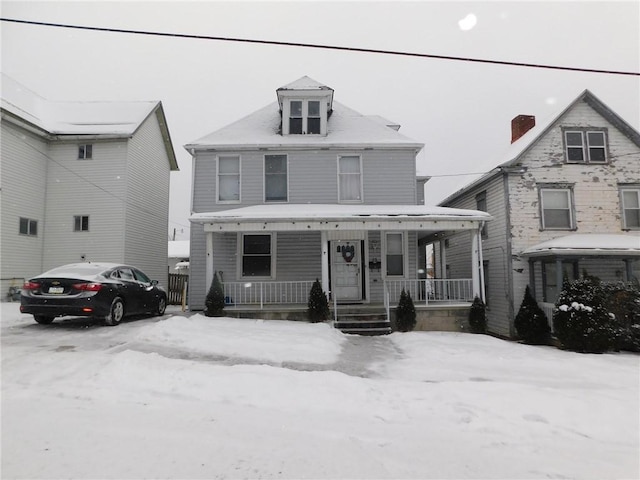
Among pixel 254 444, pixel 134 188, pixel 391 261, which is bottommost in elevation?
pixel 254 444

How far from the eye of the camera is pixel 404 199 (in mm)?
14156

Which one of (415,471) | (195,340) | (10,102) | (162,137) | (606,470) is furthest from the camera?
(162,137)

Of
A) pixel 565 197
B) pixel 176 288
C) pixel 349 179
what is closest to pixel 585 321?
pixel 565 197

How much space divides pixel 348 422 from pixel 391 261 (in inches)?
383

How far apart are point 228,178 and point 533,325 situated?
37.0 feet

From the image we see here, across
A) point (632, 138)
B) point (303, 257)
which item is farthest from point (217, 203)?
point (632, 138)

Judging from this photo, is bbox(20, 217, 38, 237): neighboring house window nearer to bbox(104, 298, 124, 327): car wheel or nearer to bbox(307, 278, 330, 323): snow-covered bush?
bbox(104, 298, 124, 327): car wheel

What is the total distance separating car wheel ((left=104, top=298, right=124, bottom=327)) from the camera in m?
9.01

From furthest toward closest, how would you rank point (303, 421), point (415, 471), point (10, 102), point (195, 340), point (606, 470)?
1. point (10, 102)
2. point (195, 340)
3. point (303, 421)
4. point (606, 470)
5. point (415, 471)

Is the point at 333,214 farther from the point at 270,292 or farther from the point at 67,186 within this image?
the point at 67,186

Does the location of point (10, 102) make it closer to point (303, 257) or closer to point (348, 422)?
point (303, 257)

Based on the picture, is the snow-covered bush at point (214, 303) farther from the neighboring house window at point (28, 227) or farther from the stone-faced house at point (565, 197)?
the neighboring house window at point (28, 227)

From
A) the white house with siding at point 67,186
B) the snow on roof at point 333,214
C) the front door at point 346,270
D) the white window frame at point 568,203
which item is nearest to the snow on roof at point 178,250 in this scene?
the white house with siding at point 67,186

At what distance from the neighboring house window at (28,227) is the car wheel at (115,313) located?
32.0 ft
